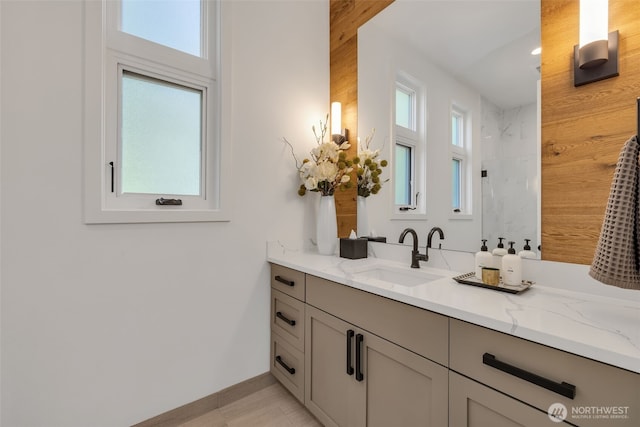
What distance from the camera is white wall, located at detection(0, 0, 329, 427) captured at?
1.18m

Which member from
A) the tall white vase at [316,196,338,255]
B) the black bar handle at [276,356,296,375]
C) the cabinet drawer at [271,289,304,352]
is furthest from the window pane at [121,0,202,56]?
the black bar handle at [276,356,296,375]

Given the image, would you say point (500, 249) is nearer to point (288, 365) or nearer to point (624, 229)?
point (624, 229)

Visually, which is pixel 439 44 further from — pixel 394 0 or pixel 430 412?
pixel 430 412

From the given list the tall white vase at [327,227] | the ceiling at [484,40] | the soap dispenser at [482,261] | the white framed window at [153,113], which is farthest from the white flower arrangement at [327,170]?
the soap dispenser at [482,261]

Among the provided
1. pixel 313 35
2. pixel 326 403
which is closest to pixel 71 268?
pixel 326 403

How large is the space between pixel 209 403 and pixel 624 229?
76.8 inches

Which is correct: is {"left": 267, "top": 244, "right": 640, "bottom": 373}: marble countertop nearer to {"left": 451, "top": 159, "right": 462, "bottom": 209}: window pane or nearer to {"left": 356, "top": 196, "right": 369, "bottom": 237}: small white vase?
{"left": 451, "top": 159, "right": 462, "bottom": 209}: window pane

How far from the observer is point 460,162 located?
1.44 metres

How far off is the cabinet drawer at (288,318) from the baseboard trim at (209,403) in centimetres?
34

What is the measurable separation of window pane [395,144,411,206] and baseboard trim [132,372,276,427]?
1.39 meters

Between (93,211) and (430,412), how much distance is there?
5.16ft

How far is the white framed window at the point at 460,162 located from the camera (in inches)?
55.7

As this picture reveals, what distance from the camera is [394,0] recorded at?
1754mm

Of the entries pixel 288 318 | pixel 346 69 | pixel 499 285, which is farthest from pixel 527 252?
pixel 346 69
